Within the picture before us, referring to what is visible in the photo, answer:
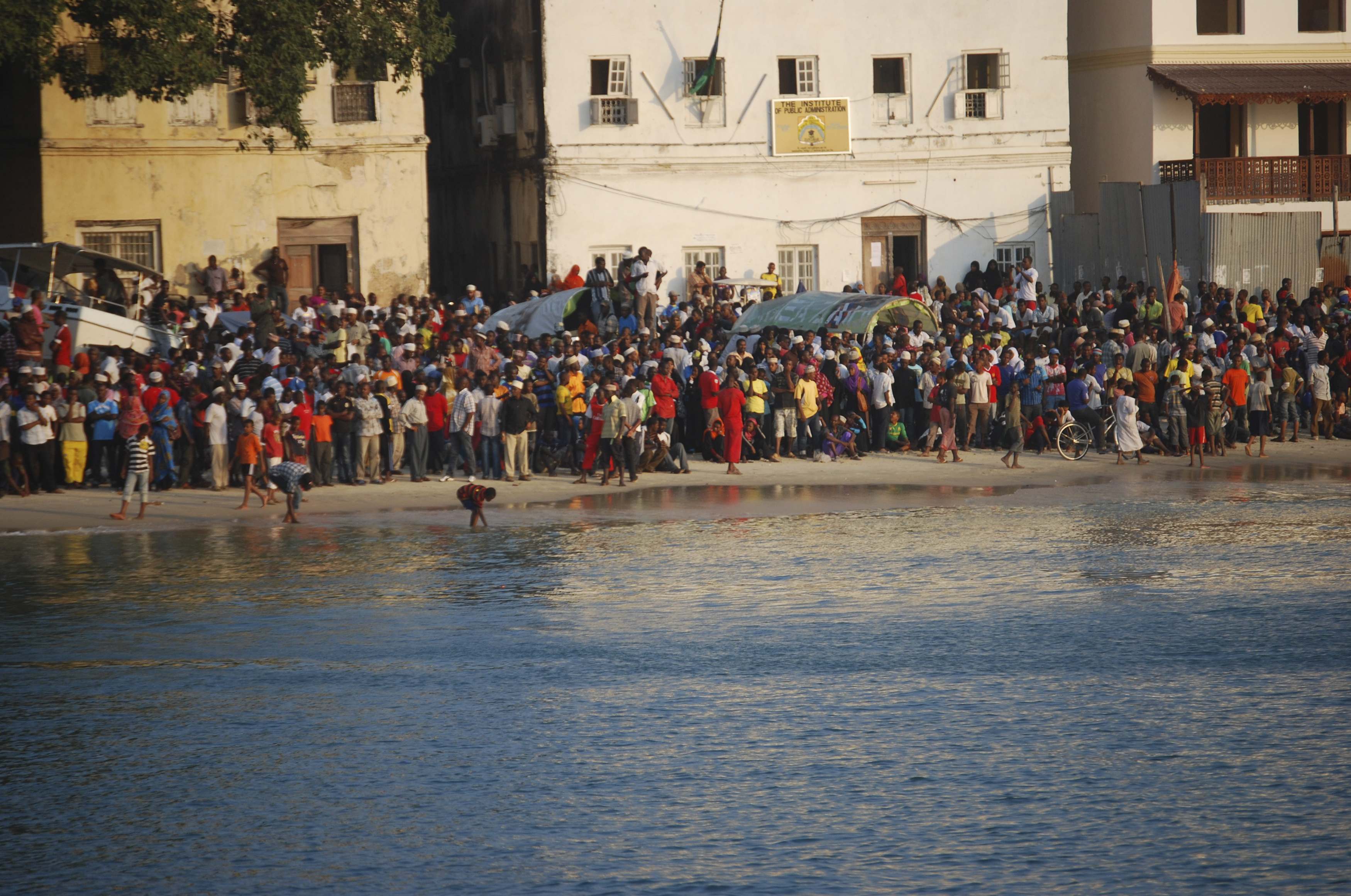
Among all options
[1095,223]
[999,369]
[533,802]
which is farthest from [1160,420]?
[533,802]

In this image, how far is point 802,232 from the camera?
1366 inches

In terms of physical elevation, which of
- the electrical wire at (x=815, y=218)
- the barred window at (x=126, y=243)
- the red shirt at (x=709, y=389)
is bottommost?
the red shirt at (x=709, y=389)

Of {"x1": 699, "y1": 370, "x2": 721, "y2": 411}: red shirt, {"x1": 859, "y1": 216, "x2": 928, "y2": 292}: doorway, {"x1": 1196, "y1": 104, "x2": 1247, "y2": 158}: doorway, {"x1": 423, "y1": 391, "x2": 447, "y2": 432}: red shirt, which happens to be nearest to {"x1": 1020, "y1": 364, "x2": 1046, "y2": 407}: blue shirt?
{"x1": 699, "y1": 370, "x2": 721, "y2": 411}: red shirt

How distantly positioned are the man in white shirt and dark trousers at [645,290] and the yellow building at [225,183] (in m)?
6.53

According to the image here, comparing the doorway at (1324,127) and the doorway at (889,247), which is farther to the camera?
the doorway at (1324,127)

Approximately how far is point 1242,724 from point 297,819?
580cm

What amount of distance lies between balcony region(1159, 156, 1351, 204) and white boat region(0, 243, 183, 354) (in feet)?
73.1

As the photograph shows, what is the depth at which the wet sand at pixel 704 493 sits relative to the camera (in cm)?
1945

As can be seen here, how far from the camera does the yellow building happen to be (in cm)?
3128

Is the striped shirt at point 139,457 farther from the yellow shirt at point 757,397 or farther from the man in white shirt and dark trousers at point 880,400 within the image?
the man in white shirt and dark trousers at point 880,400

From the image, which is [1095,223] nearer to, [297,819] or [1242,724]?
[1242,724]

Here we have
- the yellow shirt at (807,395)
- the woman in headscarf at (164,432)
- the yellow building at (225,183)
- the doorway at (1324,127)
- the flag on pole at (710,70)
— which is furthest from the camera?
the doorway at (1324,127)

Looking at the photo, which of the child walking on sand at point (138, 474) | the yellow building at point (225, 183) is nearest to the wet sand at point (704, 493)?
the child walking on sand at point (138, 474)

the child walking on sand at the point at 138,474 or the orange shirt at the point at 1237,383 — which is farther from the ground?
the orange shirt at the point at 1237,383
